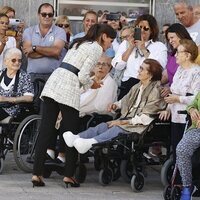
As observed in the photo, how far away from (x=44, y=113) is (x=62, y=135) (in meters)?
0.34

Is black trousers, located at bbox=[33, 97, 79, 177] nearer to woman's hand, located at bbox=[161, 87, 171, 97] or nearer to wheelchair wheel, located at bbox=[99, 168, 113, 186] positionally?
wheelchair wheel, located at bbox=[99, 168, 113, 186]

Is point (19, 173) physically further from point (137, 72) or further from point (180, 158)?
point (180, 158)

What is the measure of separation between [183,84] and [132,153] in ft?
3.33

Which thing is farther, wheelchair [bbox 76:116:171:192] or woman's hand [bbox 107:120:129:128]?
woman's hand [bbox 107:120:129:128]

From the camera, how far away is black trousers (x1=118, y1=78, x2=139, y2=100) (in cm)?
1025

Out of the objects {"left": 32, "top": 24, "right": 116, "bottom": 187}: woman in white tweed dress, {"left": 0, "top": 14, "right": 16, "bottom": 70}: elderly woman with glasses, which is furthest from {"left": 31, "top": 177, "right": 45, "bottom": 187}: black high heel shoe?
{"left": 0, "top": 14, "right": 16, "bottom": 70}: elderly woman with glasses

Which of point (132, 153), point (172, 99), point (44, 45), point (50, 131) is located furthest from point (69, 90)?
point (44, 45)

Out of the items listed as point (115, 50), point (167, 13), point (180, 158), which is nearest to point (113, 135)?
point (180, 158)

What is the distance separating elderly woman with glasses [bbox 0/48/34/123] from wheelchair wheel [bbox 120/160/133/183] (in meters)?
1.44

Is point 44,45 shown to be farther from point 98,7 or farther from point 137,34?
point 98,7

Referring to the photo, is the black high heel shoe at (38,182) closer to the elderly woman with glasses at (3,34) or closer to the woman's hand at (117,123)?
the woman's hand at (117,123)

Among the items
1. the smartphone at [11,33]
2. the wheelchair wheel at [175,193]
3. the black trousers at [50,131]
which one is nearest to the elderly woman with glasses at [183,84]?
the wheelchair wheel at [175,193]

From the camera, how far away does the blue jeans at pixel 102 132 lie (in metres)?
9.24

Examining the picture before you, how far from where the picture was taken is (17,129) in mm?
10188
